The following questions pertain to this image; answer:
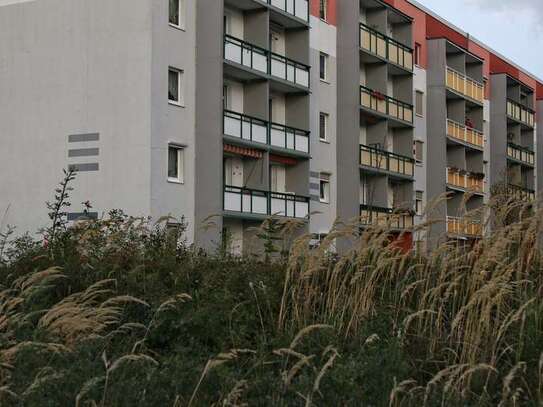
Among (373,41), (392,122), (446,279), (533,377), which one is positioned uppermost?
(373,41)

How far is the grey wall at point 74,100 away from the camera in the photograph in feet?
87.5

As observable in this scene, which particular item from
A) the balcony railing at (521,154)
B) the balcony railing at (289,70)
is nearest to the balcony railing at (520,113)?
the balcony railing at (521,154)

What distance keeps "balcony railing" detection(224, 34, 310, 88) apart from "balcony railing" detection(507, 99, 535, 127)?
27.7 m

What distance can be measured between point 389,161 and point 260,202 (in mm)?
12391

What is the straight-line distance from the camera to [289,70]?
3366 cm

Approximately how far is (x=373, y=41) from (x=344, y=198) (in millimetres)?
8353

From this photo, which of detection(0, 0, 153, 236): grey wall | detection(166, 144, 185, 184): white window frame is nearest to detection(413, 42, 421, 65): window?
detection(166, 144, 185, 184): white window frame

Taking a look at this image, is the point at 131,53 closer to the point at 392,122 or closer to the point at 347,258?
the point at 392,122

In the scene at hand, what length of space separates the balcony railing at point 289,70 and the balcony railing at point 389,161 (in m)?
5.34

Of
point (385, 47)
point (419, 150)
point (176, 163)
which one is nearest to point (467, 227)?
point (176, 163)

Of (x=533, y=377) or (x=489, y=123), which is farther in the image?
(x=489, y=123)

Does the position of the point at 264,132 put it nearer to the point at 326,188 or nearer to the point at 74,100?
the point at 326,188

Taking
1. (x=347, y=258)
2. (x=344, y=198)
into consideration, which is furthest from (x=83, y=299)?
(x=344, y=198)

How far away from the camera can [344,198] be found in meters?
37.8
